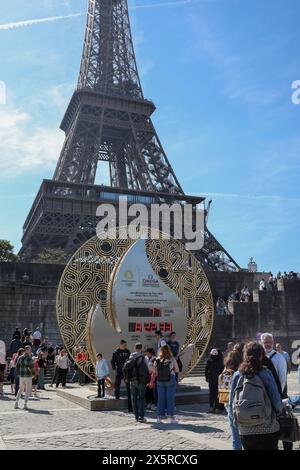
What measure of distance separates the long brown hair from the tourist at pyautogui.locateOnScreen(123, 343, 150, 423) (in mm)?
5027

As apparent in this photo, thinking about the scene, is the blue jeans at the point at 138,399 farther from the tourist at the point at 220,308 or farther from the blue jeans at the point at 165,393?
the tourist at the point at 220,308

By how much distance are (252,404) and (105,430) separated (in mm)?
4458

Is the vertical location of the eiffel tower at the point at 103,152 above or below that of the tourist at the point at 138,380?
above

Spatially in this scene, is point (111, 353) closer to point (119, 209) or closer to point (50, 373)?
point (50, 373)

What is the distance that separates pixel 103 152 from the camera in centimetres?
6272

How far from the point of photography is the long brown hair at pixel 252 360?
15.2 feet

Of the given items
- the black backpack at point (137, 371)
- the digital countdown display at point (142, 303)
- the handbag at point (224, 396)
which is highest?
the digital countdown display at point (142, 303)

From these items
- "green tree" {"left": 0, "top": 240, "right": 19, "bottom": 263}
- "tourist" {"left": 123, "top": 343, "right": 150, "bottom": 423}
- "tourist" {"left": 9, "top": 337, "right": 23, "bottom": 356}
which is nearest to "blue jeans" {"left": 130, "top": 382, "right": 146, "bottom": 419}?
"tourist" {"left": 123, "top": 343, "right": 150, "bottom": 423}

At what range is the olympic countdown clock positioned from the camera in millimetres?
12375

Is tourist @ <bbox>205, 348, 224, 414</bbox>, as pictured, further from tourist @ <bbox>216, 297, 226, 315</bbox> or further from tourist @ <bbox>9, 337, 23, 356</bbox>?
tourist @ <bbox>216, 297, 226, 315</bbox>

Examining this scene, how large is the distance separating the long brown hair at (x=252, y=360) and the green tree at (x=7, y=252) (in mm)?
36353

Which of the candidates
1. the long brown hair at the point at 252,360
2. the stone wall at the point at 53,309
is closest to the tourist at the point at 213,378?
the long brown hair at the point at 252,360

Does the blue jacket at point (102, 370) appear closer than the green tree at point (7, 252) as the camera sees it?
Yes

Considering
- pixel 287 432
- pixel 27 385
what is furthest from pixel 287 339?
pixel 287 432
